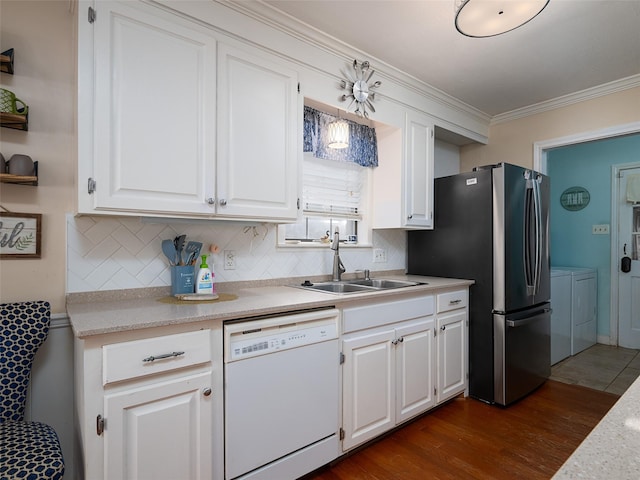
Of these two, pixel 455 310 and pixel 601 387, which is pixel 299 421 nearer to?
pixel 455 310

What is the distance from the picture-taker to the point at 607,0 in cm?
190

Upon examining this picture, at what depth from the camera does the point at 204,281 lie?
72.6 inches

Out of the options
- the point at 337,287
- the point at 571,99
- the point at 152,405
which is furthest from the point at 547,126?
the point at 152,405

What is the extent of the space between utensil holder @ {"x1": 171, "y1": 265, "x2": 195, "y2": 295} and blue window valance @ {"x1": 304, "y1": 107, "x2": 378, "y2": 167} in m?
1.16

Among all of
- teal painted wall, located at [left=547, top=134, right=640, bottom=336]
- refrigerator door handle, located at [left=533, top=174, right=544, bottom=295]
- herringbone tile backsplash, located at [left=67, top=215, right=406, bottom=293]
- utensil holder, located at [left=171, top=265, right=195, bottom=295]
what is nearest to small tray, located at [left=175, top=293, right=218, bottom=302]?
utensil holder, located at [left=171, top=265, right=195, bottom=295]

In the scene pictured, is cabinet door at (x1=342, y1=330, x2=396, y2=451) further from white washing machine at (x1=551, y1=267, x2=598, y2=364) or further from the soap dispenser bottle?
white washing machine at (x1=551, y1=267, x2=598, y2=364)

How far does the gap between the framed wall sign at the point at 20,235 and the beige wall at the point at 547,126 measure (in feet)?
12.7

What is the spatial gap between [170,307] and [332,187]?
1.60 meters

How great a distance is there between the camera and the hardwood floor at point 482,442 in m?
1.84

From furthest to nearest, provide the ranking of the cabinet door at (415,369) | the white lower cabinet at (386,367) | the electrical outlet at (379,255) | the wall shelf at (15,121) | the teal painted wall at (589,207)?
the teal painted wall at (589,207), the electrical outlet at (379,255), the cabinet door at (415,369), the white lower cabinet at (386,367), the wall shelf at (15,121)

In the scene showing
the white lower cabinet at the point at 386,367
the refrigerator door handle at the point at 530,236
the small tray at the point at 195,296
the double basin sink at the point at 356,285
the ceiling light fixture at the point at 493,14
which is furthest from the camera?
the refrigerator door handle at the point at 530,236

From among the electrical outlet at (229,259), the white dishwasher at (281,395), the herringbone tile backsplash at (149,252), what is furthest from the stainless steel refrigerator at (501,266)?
the electrical outlet at (229,259)

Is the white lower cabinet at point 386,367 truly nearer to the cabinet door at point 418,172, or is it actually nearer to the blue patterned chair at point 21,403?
the cabinet door at point 418,172

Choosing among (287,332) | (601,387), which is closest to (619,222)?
(601,387)
